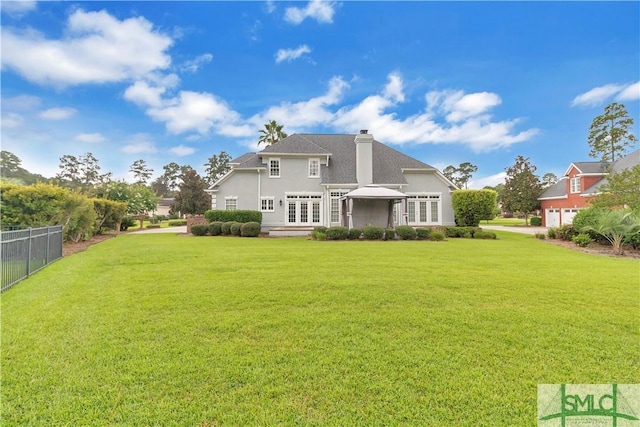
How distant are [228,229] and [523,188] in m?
33.6

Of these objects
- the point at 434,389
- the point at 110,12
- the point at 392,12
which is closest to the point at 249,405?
the point at 434,389

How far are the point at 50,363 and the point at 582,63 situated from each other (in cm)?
2365

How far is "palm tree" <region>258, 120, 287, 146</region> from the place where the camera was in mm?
34406

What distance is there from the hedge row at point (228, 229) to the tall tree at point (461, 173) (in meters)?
69.8

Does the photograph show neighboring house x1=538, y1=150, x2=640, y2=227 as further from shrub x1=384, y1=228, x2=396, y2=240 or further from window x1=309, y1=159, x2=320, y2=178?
window x1=309, y1=159, x2=320, y2=178

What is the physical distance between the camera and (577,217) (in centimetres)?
1584

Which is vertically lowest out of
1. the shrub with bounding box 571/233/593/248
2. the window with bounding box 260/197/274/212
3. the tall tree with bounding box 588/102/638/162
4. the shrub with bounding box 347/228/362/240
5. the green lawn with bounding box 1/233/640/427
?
the green lawn with bounding box 1/233/640/427

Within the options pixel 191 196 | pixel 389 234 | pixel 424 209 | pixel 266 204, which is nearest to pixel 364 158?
pixel 424 209

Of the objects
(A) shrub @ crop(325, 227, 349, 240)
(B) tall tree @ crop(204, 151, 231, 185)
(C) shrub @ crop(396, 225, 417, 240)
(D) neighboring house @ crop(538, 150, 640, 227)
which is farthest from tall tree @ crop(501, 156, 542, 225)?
(B) tall tree @ crop(204, 151, 231, 185)

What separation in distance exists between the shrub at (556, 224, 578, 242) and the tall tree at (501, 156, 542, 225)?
65.2 feet

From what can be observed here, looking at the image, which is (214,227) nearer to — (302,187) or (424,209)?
(302,187)

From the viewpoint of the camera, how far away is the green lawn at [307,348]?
2504 millimetres

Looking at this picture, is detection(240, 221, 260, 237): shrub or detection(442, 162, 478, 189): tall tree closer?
detection(240, 221, 260, 237): shrub

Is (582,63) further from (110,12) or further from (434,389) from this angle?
(110,12)
